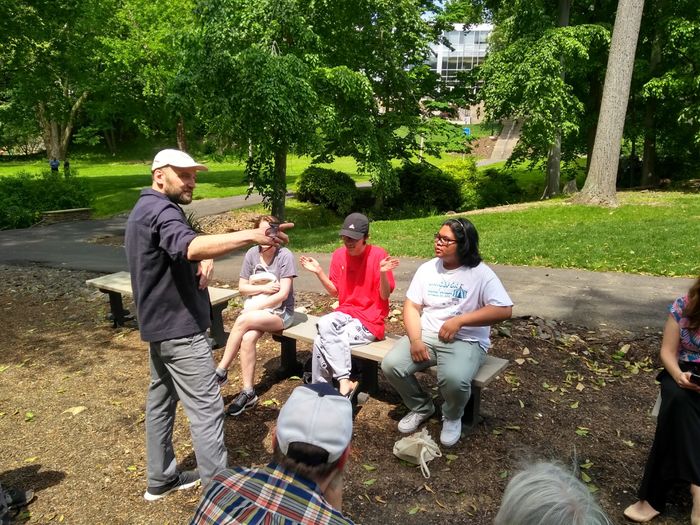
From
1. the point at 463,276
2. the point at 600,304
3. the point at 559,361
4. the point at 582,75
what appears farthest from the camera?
the point at 582,75

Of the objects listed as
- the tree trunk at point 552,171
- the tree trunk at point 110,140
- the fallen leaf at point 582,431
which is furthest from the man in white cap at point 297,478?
the tree trunk at point 110,140

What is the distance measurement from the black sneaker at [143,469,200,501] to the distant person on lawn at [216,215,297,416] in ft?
2.75

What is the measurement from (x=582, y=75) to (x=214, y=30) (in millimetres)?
13414

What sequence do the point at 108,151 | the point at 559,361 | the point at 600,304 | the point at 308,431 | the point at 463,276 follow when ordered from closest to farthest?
the point at 308,431 < the point at 463,276 < the point at 559,361 < the point at 600,304 < the point at 108,151

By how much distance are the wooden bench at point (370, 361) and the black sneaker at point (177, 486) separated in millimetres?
1369

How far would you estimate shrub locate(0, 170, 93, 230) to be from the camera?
15.9m

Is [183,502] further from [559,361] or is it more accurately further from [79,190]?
[79,190]

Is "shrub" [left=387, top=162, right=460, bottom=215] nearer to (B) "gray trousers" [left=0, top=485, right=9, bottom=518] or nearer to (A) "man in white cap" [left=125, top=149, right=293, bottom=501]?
(A) "man in white cap" [left=125, top=149, right=293, bottom=501]

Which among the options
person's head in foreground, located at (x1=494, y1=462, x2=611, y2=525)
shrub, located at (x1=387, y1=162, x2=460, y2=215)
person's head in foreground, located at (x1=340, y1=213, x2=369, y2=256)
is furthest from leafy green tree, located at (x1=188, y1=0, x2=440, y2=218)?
person's head in foreground, located at (x1=494, y1=462, x2=611, y2=525)

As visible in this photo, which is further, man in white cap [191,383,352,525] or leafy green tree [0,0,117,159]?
leafy green tree [0,0,117,159]

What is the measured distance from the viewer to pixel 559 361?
495cm

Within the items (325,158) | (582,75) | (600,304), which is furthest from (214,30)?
(582,75)

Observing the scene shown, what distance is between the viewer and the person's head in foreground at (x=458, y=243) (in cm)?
368

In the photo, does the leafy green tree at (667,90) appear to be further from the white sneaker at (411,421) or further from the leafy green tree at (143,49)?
the leafy green tree at (143,49)
